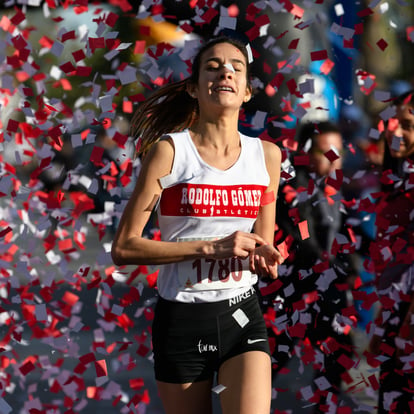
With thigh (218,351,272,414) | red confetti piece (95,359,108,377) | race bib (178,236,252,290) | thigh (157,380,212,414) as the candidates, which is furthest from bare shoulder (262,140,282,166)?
red confetti piece (95,359,108,377)

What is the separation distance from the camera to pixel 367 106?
7.31 m

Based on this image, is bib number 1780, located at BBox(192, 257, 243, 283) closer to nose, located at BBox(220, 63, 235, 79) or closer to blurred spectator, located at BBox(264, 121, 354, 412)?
nose, located at BBox(220, 63, 235, 79)

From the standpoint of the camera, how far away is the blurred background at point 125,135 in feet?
18.9

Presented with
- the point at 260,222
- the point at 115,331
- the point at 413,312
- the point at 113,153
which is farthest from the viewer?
the point at 115,331

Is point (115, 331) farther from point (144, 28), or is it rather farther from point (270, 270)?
point (270, 270)

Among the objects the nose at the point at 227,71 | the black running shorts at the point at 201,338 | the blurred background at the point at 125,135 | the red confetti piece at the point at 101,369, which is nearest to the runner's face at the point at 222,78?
the nose at the point at 227,71

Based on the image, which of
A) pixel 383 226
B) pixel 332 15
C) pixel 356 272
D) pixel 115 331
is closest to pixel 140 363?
pixel 115 331

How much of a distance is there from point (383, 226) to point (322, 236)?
0.50m

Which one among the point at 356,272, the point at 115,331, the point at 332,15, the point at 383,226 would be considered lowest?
the point at 115,331

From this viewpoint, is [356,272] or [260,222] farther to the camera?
[356,272]

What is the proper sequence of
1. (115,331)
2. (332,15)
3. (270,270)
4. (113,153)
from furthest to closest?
(115,331) < (332,15) < (113,153) < (270,270)

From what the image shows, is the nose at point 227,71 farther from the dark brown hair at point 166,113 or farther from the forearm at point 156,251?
the forearm at point 156,251

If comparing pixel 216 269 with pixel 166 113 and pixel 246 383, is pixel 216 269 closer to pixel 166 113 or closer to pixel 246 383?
pixel 246 383

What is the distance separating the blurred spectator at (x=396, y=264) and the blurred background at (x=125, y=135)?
173 mm
